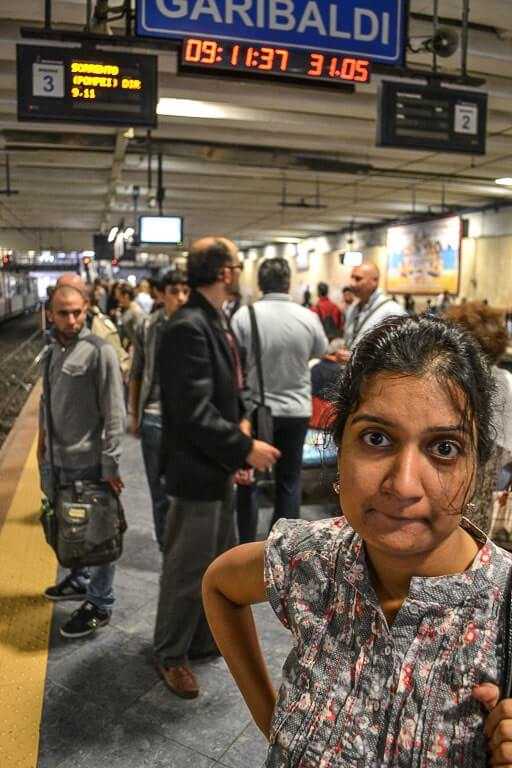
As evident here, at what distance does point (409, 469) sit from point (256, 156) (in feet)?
31.4

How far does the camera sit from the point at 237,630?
48.0 inches

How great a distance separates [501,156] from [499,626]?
10750 mm

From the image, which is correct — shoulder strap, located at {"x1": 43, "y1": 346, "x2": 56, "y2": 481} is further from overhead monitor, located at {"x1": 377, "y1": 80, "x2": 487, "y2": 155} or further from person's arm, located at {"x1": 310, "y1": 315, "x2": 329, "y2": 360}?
overhead monitor, located at {"x1": 377, "y1": 80, "x2": 487, "y2": 155}

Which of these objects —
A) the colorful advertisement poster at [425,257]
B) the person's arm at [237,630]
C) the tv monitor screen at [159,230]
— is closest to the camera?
the person's arm at [237,630]

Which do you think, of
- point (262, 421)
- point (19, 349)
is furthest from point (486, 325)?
point (19, 349)

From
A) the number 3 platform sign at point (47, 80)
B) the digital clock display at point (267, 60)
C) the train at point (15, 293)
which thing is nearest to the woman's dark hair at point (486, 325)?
the digital clock display at point (267, 60)

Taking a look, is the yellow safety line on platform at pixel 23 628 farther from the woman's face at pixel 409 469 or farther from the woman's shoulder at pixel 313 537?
the woman's face at pixel 409 469

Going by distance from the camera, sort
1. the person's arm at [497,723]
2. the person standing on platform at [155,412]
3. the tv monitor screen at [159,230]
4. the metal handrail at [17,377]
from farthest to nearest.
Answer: the tv monitor screen at [159,230], the metal handrail at [17,377], the person standing on platform at [155,412], the person's arm at [497,723]

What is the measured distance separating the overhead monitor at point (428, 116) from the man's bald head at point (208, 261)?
297 centimetres

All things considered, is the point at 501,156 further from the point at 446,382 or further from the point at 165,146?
the point at 446,382

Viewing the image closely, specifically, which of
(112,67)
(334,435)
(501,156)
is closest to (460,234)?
(501,156)

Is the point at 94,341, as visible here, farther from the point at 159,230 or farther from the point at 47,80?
the point at 159,230

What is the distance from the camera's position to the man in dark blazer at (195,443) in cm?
266

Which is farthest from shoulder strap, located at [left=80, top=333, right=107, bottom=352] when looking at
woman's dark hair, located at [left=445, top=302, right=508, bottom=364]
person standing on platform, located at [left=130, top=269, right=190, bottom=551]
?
woman's dark hair, located at [left=445, top=302, right=508, bottom=364]
